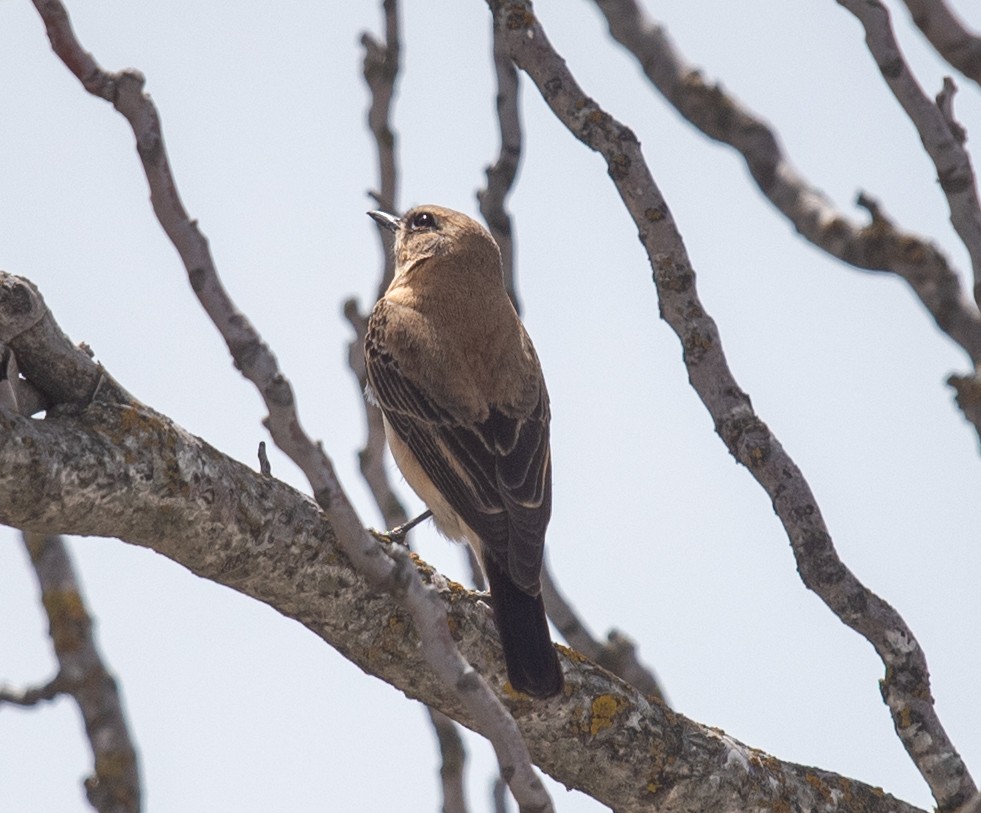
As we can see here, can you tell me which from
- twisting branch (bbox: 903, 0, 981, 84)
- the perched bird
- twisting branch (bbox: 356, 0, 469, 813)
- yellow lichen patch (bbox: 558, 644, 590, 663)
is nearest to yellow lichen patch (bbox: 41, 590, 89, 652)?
twisting branch (bbox: 356, 0, 469, 813)

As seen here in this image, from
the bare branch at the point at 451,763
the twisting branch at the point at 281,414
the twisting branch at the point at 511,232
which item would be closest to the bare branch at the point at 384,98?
the twisting branch at the point at 511,232

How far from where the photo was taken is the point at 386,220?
7.73m

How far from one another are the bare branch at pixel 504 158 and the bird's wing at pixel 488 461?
2.40 ft

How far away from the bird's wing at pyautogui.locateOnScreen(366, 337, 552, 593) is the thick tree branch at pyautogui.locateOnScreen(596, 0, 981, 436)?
55.8 inches

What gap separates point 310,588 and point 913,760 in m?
2.04

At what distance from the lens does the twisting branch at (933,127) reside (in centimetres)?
382

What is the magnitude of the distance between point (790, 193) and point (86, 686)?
3305mm

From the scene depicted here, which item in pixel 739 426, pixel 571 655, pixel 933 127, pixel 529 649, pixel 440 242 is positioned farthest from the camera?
pixel 440 242

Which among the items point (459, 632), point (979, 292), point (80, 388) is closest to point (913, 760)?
point (459, 632)

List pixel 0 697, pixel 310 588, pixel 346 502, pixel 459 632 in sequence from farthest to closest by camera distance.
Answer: pixel 0 697 → pixel 459 632 → pixel 310 588 → pixel 346 502

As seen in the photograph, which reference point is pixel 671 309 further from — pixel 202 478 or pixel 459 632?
pixel 202 478

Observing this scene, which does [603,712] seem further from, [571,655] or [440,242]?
[440,242]

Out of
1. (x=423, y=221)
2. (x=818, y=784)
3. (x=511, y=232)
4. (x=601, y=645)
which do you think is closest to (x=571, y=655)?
(x=818, y=784)

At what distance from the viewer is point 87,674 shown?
19.8ft
